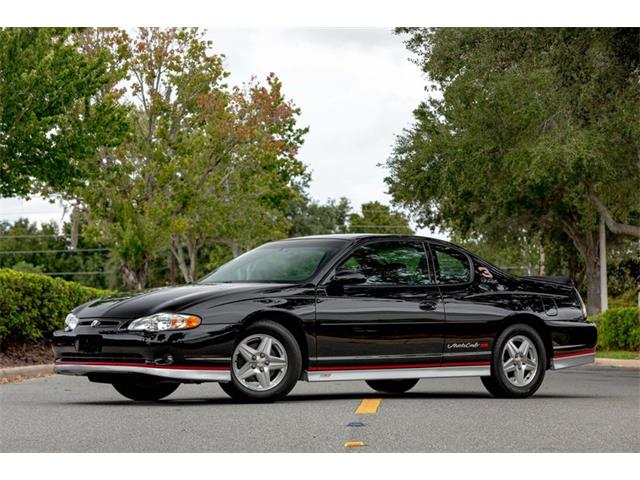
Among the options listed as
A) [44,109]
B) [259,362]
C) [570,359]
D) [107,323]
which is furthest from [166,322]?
[44,109]

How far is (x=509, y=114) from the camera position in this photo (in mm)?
26578

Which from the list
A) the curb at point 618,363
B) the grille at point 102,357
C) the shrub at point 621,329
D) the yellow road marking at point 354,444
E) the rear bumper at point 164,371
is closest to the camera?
the yellow road marking at point 354,444

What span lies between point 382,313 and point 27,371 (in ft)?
25.7

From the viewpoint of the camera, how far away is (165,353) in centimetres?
1029

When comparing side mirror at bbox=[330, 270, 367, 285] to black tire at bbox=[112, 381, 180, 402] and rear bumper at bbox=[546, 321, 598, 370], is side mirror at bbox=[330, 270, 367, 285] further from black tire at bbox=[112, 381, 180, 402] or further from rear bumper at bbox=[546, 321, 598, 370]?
rear bumper at bbox=[546, 321, 598, 370]

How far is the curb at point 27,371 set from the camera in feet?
55.5

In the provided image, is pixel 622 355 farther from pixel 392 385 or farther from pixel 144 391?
pixel 144 391

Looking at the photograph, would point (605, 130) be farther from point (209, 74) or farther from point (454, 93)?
point (209, 74)

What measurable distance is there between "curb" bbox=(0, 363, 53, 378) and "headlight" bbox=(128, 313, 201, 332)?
7.10 metres

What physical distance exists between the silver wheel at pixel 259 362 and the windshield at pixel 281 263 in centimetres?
77

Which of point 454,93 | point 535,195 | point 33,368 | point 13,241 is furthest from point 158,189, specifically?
point 13,241

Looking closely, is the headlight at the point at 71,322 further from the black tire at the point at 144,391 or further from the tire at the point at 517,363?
the tire at the point at 517,363

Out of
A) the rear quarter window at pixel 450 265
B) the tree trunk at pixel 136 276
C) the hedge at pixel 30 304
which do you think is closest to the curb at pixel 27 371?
the hedge at pixel 30 304

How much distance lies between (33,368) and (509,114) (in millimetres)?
13341
